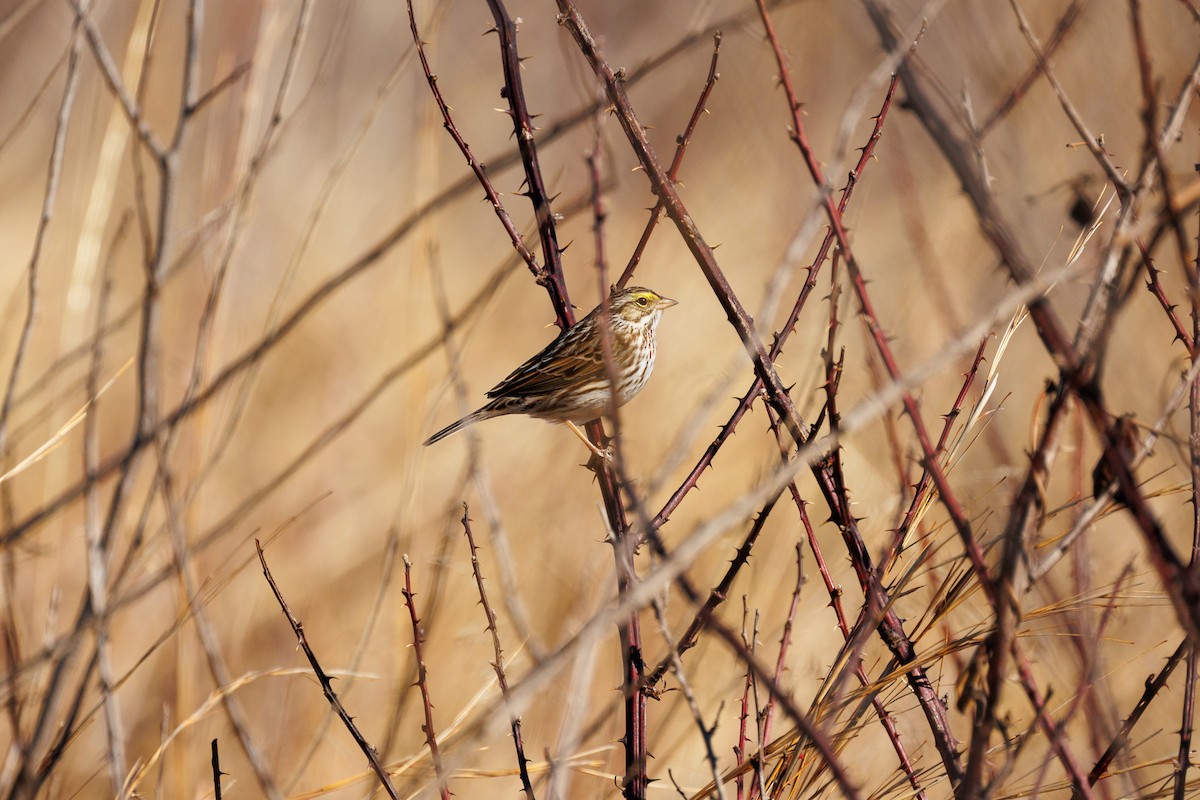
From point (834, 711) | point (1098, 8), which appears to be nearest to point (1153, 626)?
point (1098, 8)

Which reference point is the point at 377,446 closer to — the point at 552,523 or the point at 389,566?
the point at 552,523

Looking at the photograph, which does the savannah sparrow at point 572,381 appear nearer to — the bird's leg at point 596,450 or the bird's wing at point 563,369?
the bird's wing at point 563,369

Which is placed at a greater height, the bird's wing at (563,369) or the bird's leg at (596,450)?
the bird's wing at (563,369)

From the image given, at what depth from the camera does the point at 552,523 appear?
523cm

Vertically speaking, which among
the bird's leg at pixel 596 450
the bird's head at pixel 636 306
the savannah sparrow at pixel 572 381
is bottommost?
the bird's leg at pixel 596 450

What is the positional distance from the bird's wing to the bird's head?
337 mm

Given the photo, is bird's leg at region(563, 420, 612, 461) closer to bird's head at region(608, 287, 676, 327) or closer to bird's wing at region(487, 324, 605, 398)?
bird's wing at region(487, 324, 605, 398)

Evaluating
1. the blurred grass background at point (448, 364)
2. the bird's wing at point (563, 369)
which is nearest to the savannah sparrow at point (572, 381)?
the bird's wing at point (563, 369)

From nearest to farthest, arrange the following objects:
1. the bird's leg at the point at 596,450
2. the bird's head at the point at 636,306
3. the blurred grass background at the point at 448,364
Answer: the bird's leg at the point at 596,450, the blurred grass background at the point at 448,364, the bird's head at the point at 636,306

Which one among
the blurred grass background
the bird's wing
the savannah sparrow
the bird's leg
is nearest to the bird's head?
the savannah sparrow

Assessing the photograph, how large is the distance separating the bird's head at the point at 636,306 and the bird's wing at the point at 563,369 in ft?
1.11

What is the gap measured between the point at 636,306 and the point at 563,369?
0.56m

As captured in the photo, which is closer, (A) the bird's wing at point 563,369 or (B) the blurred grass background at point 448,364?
(B) the blurred grass background at point 448,364

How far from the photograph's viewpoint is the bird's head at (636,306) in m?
4.48
